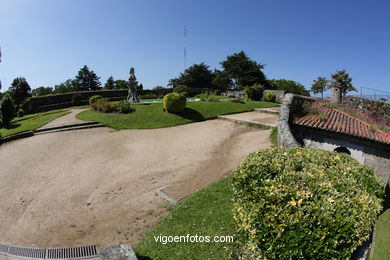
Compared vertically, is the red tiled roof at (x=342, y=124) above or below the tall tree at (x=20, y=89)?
below

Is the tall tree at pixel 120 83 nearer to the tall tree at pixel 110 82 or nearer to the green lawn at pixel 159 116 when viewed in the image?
the tall tree at pixel 110 82

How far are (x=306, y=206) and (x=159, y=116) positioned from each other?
1680 cm

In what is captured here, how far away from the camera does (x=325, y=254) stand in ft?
10.7

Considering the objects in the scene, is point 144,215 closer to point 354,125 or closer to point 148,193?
point 148,193

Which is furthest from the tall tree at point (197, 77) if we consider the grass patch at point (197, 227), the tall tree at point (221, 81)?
the grass patch at point (197, 227)

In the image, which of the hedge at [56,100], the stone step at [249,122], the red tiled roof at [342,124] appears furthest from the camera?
the hedge at [56,100]

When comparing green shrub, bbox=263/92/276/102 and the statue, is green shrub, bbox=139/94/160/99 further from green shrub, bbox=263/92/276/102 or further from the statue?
green shrub, bbox=263/92/276/102

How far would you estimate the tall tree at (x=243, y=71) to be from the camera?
51.6 metres

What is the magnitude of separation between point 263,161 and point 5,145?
16.5 m

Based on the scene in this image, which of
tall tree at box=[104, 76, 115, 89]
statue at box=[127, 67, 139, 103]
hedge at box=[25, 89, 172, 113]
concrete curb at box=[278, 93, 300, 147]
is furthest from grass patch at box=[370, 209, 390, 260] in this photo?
tall tree at box=[104, 76, 115, 89]

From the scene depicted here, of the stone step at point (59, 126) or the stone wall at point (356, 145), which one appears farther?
the stone step at point (59, 126)

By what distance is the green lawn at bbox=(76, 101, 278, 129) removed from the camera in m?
18.1

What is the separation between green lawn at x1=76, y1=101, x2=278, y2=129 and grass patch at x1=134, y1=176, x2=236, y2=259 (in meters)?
11.4

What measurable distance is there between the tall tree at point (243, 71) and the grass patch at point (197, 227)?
46.9 m
